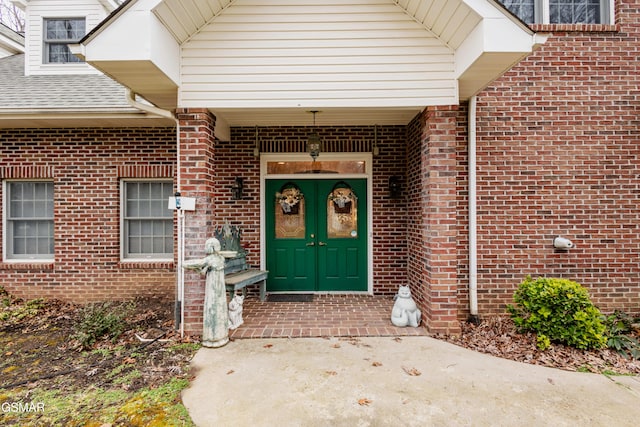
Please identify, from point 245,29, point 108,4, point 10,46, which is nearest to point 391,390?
point 245,29

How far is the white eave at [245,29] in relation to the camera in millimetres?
3418

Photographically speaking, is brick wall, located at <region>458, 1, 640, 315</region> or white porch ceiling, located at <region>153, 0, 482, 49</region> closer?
white porch ceiling, located at <region>153, 0, 482, 49</region>

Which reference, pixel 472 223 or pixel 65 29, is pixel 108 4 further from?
pixel 472 223

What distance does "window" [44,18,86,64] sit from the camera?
655cm

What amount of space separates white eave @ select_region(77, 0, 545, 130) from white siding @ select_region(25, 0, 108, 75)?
3333mm

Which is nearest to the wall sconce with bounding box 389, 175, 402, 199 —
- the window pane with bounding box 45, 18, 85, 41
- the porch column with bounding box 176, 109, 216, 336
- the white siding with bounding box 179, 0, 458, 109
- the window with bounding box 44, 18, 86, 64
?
the white siding with bounding box 179, 0, 458, 109

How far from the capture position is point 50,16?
258 inches

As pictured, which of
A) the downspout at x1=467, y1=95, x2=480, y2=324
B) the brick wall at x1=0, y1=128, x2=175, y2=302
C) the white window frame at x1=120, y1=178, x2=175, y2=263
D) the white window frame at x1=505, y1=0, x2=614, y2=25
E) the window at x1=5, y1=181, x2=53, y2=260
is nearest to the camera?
the downspout at x1=467, y1=95, x2=480, y2=324

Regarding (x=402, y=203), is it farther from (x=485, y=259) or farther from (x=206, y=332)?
(x=206, y=332)

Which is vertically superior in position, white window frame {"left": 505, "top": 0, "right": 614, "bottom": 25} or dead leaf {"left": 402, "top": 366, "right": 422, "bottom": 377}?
white window frame {"left": 505, "top": 0, "right": 614, "bottom": 25}

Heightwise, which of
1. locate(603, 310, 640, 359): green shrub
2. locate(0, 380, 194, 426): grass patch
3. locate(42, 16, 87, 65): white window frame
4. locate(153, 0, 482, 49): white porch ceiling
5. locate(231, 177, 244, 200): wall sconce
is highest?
locate(42, 16, 87, 65): white window frame

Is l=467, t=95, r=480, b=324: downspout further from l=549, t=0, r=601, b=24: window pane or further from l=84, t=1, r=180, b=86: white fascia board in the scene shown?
l=84, t=1, r=180, b=86: white fascia board

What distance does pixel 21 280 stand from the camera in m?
5.84

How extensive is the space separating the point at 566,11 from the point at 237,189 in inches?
229
